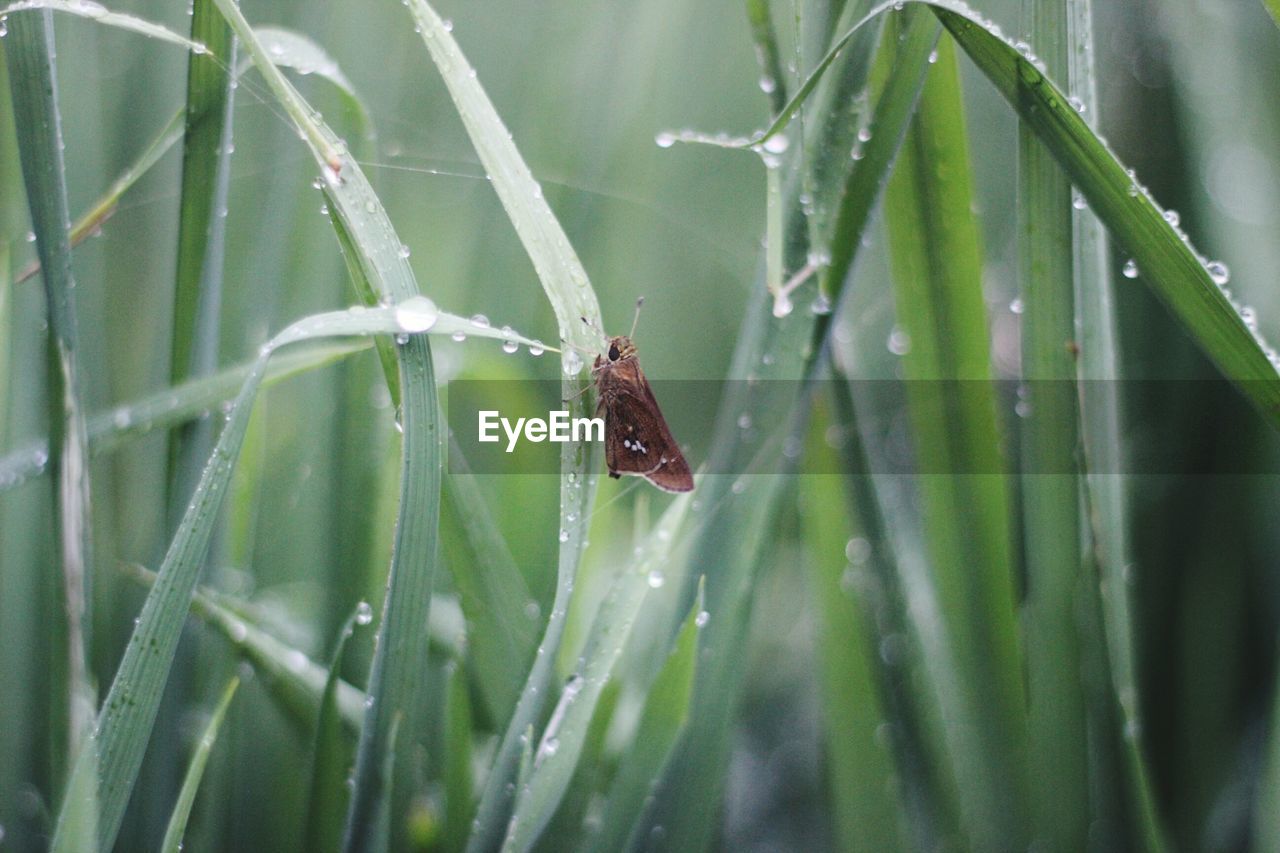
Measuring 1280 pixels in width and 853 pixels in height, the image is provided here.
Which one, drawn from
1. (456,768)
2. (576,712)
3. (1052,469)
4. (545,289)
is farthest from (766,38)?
(456,768)

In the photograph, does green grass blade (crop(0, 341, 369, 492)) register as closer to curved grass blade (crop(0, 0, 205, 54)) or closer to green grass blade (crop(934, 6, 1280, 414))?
curved grass blade (crop(0, 0, 205, 54))

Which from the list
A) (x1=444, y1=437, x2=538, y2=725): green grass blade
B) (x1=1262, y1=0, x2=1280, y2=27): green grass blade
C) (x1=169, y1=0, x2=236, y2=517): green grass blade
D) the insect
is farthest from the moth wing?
(x1=1262, y1=0, x2=1280, y2=27): green grass blade

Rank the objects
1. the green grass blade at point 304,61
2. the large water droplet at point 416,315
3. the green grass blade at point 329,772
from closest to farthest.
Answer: the large water droplet at point 416,315, the green grass blade at point 329,772, the green grass blade at point 304,61

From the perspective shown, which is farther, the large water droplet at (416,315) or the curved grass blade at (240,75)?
the curved grass blade at (240,75)

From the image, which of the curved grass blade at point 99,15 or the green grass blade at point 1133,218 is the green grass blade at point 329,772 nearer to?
the curved grass blade at point 99,15

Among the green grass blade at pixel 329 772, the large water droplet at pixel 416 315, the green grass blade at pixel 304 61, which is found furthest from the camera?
the green grass blade at pixel 304 61

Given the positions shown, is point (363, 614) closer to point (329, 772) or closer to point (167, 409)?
point (329, 772)

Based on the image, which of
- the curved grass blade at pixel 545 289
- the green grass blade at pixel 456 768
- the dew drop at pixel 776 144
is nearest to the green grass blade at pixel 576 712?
the curved grass blade at pixel 545 289
